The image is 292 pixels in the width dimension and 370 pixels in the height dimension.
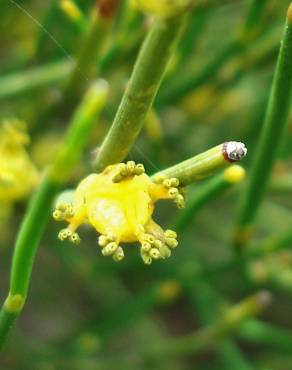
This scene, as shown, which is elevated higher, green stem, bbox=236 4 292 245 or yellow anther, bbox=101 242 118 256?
green stem, bbox=236 4 292 245

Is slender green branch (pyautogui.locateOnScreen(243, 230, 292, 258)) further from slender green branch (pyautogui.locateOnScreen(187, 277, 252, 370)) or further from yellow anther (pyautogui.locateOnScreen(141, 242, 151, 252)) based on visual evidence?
yellow anther (pyautogui.locateOnScreen(141, 242, 151, 252))

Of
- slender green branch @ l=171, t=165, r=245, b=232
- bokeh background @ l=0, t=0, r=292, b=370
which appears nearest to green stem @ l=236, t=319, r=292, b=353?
bokeh background @ l=0, t=0, r=292, b=370

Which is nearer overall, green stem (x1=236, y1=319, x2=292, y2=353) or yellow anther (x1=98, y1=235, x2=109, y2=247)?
yellow anther (x1=98, y1=235, x2=109, y2=247)

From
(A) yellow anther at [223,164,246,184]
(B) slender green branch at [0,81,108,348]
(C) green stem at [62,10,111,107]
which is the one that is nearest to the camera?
(B) slender green branch at [0,81,108,348]

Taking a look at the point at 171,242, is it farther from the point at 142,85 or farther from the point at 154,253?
the point at 142,85

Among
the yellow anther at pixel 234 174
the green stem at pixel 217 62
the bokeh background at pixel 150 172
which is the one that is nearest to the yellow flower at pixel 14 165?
the bokeh background at pixel 150 172

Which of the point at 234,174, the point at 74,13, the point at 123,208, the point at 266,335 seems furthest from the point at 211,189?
the point at 266,335
